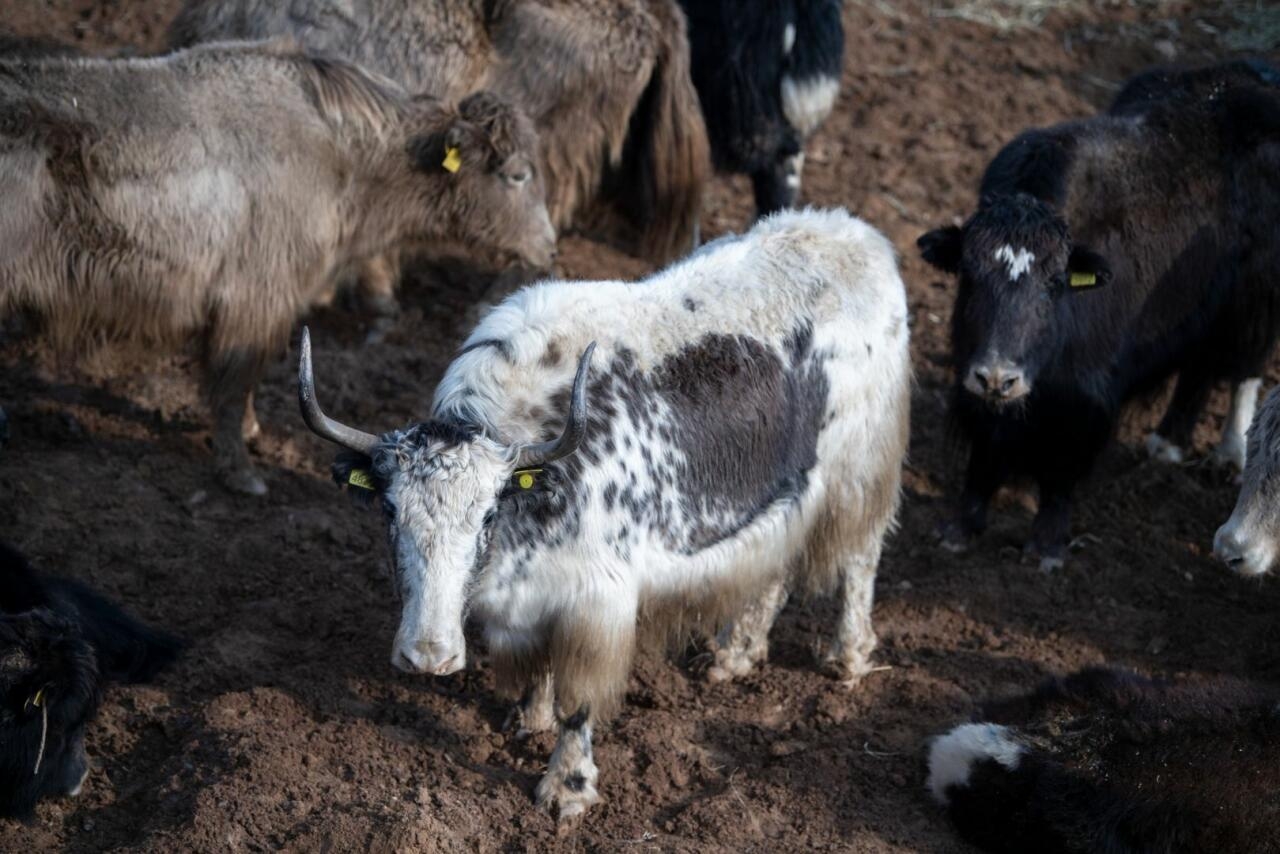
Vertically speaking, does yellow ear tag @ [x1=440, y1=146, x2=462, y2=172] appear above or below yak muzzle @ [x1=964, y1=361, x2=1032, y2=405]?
above

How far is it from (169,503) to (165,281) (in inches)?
40.5

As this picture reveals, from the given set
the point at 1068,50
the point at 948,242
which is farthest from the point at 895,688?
the point at 1068,50

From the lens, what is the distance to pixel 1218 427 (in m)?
8.06

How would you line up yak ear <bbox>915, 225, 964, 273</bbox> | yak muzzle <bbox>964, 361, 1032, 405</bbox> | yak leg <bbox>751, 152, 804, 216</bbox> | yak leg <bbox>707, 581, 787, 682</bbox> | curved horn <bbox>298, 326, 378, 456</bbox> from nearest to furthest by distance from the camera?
curved horn <bbox>298, 326, 378, 456</bbox> → yak leg <bbox>707, 581, 787, 682</bbox> → yak muzzle <bbox>964, 361, 1032, 405</bbox> → yak ear <bbox>915, 225, 964, 273</bbox> → yak leg <bbox>751, 152, 804, 216</bbox>

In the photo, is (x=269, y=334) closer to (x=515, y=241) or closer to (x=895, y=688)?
(x=515, y=241)

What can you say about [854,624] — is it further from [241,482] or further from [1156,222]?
[241,482]

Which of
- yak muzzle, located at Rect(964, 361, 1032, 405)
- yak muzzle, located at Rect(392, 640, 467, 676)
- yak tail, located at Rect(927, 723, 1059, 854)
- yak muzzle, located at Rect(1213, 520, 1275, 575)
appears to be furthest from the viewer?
yak muzzle, located at Rect(964, 361, 1032, 405)

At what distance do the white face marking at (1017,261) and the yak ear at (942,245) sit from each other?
0.73 feet

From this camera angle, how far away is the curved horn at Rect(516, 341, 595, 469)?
449 centimetres

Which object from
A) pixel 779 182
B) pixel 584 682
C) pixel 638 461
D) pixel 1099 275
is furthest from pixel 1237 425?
pixel 584 682

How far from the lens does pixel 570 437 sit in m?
4.51

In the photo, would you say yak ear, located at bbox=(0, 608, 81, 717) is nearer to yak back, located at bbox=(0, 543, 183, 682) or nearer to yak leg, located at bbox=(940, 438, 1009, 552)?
yak back, located at bbox=(0, 543, 183, 682)

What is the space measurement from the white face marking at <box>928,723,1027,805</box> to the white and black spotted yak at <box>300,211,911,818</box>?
0.82 m

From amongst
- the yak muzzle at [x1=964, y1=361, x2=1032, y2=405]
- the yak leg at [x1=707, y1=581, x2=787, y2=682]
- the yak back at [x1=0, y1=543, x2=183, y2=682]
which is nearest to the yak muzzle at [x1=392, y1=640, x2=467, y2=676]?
the yak back at [x1=0, y1=543, x2=183, y2=682]
